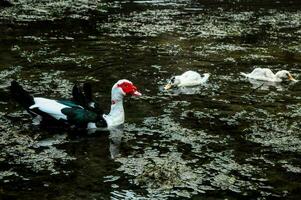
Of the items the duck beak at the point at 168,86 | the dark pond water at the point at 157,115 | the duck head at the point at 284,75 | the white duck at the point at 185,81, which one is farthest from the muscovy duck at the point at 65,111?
the duck head at the point at 284,75

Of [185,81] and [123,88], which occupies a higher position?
[123,88]

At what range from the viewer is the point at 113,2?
1368 inches

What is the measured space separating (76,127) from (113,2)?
2330 cm

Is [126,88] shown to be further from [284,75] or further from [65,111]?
[284,75]

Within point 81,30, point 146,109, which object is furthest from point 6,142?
point 81,30

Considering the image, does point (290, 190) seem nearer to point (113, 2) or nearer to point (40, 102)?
point (40, 102)

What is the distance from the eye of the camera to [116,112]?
12.6 meters

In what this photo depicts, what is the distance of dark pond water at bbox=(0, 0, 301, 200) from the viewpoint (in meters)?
9.66

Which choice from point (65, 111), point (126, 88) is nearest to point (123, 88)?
point (126, 88)

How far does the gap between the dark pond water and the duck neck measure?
0.21 metres

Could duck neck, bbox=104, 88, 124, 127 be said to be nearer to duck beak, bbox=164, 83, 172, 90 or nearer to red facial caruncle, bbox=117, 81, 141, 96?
red facial caruncle, bbox=117, 81, 141, 96

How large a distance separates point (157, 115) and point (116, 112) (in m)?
1.19

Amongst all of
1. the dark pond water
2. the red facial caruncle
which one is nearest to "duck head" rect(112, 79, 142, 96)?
the red facial caruncle

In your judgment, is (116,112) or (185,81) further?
(185,81)
